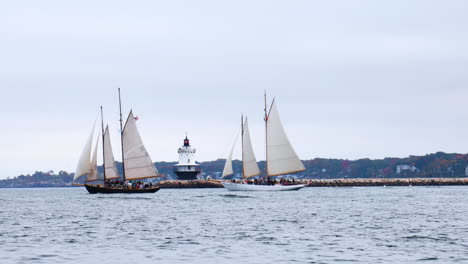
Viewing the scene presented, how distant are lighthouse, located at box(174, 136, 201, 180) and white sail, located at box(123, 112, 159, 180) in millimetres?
72383

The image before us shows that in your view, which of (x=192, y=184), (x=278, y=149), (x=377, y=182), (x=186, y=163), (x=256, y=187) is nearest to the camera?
(x=278, y=149)

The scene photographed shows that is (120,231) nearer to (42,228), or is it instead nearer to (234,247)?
(42,228)

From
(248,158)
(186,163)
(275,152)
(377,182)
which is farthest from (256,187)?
(377,182)

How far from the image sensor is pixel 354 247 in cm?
3328

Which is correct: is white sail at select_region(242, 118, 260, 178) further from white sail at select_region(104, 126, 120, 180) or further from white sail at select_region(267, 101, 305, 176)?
white sail at select_region(104, 126, 120, 180)

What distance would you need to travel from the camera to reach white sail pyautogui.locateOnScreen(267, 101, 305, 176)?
109625 millimetres

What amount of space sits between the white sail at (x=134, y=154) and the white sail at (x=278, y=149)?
18.4 m

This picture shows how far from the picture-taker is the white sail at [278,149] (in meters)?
110

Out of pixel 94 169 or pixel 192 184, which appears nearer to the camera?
pixel 94 169

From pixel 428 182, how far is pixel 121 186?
10292 centimetres

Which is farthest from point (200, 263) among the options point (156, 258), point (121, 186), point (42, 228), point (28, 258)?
point (121, 186)

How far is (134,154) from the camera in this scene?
334 feet

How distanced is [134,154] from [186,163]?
250 ft

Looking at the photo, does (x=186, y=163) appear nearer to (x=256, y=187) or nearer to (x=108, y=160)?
(x=256, y=187)
